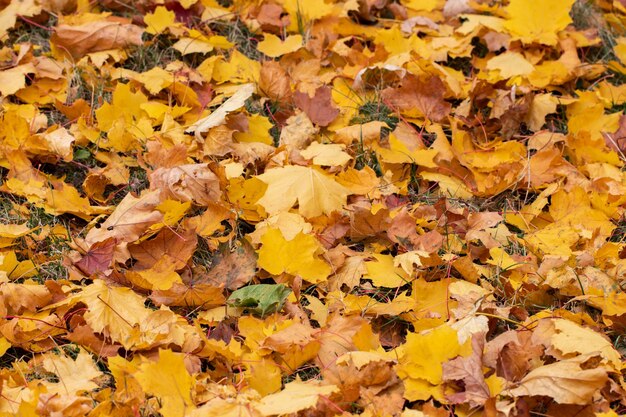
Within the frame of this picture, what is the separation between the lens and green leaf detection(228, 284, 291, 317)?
2.14 meters

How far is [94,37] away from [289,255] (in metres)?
1.42

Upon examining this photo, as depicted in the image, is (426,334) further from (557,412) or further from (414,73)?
(414,73)

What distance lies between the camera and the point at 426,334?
195 cm

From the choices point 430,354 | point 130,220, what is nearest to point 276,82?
point 130,220

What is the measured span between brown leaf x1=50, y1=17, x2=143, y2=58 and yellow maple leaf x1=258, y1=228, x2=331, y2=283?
51.8 inches

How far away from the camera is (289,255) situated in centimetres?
223

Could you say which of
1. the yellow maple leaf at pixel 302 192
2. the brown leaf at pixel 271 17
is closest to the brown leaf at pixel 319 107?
the yellow maple leaf at pixel 302 192

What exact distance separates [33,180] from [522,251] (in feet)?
5.28

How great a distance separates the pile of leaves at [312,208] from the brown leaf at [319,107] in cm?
1

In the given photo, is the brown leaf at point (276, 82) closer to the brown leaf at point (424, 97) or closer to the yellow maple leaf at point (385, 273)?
the brown leaf at point (424, 97)

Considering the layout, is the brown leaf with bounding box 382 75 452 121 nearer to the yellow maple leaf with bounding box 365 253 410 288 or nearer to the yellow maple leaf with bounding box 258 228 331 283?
the yellow maple leaf with bounding box 365 253 410 288

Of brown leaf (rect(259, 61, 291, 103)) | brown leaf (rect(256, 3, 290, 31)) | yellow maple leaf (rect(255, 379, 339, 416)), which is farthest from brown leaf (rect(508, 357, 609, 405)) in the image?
brown leaf (rect(256, 3, 290, 31))

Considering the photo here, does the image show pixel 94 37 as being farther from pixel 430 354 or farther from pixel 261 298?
pixel 430 354

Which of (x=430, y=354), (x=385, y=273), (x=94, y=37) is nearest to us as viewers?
(x=430, y=354)
